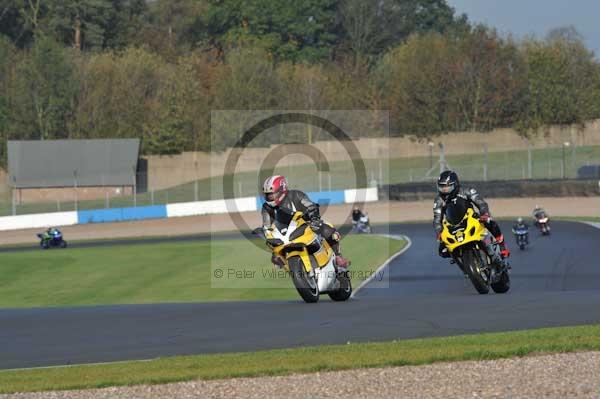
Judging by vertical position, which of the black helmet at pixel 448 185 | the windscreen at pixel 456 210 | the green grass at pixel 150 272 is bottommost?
the green grass at pixel 150 272

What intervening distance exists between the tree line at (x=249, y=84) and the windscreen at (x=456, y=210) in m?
67.5

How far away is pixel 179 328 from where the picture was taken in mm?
14625

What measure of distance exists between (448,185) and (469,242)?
0.91 meters

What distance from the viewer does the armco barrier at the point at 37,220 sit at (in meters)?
62.0

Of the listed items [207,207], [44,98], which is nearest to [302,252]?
[207,207]

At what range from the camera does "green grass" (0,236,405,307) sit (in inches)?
1144

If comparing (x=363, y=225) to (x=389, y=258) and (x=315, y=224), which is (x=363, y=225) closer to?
(x=389, y=258)

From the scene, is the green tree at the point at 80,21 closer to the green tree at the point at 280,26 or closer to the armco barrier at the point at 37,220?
the green tree at the point at 280,26

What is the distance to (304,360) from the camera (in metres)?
11.5

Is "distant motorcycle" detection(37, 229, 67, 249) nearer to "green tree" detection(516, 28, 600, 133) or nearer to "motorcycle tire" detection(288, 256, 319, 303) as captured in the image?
"motorcycle tire" detection(288, 256, 319, 303)

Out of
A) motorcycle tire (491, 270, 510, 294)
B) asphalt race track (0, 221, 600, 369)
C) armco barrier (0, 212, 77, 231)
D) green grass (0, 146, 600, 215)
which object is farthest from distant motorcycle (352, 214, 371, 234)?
asphalt race track (0, 221, 600, 369)

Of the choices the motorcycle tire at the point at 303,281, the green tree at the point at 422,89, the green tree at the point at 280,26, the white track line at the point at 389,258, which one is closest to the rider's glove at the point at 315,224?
the motorcycle tire at the point at 303,281

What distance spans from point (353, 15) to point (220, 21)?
47.1 ft

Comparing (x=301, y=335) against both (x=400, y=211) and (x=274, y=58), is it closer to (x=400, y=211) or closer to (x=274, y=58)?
(x=400, y=211)
